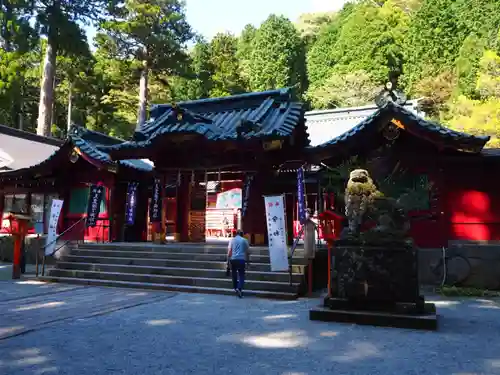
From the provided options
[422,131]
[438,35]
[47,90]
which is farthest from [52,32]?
[438,35]

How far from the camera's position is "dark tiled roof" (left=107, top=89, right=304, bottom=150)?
13102mm

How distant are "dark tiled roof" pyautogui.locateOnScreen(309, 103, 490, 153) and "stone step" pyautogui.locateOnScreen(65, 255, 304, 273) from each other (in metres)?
4.25

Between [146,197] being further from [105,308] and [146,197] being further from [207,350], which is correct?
[207,350]

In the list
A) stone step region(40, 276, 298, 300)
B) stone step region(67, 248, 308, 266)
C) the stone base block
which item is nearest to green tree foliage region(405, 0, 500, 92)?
stone step region(67, 248, 308, 266)

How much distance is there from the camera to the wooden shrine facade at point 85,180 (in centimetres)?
1620

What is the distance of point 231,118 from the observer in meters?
15.9

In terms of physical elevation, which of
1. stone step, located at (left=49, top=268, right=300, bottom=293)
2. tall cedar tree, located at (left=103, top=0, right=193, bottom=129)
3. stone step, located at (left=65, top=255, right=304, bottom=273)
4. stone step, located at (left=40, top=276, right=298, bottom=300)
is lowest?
stone step, located at (left=40, top=276, right=298, bottom=300)

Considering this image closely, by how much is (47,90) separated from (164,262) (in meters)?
19.2

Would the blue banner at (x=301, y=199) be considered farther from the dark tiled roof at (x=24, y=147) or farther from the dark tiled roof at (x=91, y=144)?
the dark tiled roof at (x=24, y=147)

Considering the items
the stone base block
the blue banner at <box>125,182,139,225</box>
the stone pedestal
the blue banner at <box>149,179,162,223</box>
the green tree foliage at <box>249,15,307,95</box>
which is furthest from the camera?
the green tree foliage at <box>249,15,307,95</box>

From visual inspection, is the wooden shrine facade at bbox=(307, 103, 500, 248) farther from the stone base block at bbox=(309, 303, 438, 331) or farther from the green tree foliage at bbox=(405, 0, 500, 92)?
the green tree foliage at bbox=(405, 0, 500, 92)

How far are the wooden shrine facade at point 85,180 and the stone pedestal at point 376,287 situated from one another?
35.7 feet

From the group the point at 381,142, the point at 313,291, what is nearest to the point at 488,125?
the point at 381,142

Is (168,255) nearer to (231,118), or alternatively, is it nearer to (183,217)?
(183,217)
